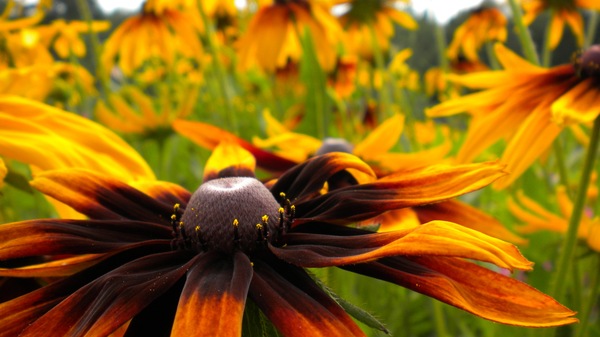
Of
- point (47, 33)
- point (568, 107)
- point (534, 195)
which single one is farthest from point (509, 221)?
point (47, 33)

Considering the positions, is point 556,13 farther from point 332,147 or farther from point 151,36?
point 151,36

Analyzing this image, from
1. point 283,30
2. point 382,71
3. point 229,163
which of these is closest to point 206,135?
point 229,163

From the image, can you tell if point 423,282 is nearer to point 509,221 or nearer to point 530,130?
point 530,130

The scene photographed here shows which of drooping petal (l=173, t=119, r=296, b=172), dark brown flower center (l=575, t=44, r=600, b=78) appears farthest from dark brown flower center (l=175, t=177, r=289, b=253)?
dark brown flower center (l=575, t=44, r=600, b=78)

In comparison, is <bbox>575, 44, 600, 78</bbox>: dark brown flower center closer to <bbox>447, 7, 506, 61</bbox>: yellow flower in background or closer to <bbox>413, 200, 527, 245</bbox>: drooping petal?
<bbox>413, 200, 527, 245</bbox>: drooping petal

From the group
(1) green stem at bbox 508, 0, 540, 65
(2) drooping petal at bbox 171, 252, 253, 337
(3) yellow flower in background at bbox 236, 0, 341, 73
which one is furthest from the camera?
(3) yellow flower in background at bbox 236, 0, 341, 73

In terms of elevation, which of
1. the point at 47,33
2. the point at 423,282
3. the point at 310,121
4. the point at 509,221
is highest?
the point at 47,33

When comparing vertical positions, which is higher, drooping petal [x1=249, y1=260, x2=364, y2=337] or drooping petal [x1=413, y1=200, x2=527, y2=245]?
drooping petal [x1=249, y1=260, x2=364, y2=337]
